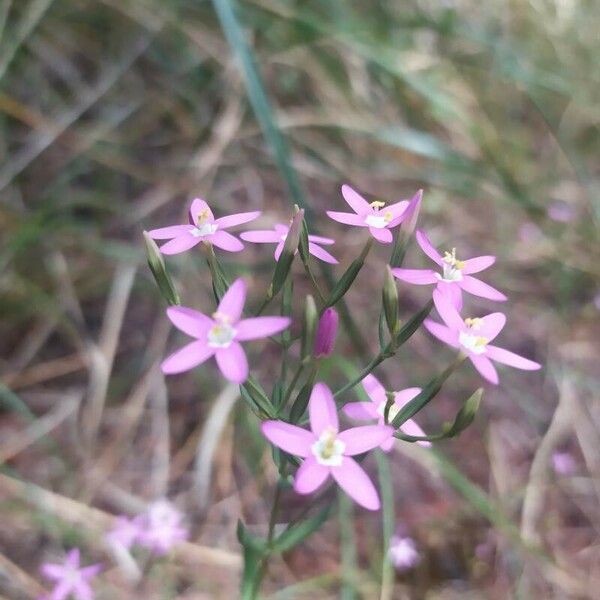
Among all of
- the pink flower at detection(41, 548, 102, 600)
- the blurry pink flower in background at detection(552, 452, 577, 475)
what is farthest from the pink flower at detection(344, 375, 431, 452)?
the blurry pink flower in background at detection(552, 452, 577, 475)

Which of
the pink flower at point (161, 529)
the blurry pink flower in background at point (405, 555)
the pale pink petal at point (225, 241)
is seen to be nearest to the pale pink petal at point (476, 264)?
the pale pink petal at point (225, 241)

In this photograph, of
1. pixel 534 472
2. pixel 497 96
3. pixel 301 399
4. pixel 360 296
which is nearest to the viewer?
pixel 301 399

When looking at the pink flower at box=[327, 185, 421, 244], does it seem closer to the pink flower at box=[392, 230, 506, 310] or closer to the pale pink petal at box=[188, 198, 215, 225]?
the pink flower at box=[392, 230, 506, 310]

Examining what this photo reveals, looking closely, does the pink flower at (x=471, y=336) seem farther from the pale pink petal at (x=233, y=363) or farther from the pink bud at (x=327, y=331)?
the pale pink petal at (x=233, y=363)

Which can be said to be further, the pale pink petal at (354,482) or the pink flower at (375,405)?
the pink flower at (375,405)

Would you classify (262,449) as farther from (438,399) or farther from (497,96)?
(497,96)

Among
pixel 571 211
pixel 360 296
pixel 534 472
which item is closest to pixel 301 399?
pixel 534 472

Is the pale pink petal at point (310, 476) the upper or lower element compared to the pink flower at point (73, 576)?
upper
